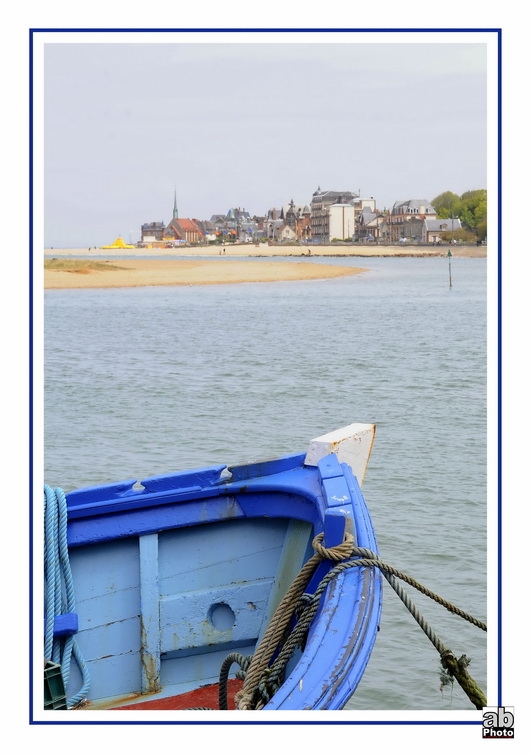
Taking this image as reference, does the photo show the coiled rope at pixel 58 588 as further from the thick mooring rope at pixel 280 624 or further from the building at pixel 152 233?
the building at pixel 152 233

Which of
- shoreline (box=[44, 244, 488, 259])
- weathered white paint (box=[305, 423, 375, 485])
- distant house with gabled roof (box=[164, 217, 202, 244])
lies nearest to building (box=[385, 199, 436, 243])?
shoreline (box=[44, 244, 488, 259])

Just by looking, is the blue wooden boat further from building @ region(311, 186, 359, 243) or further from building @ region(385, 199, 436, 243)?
building @ region(311, 186, 359, 243)

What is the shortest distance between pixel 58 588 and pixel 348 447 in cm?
144

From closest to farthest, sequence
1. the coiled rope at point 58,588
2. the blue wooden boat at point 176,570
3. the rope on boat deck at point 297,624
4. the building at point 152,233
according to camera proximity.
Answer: the rope on boat deck at point 297,624, the coiled rope at point 58,588, the blue wooden boat at point 176,570, the building at point 152,233

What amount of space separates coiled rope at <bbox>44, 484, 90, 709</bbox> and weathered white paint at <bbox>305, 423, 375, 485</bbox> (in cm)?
114

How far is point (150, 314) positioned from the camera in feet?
105

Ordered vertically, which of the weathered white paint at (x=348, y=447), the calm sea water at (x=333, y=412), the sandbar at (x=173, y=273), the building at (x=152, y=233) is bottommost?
the calm sea water at (x=333, y=412)

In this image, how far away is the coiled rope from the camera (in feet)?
13.8

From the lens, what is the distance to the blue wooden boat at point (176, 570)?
14.2 ft

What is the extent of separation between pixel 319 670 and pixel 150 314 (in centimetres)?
2950

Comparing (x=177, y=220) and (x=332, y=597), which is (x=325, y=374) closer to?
(x=332, y=597)
